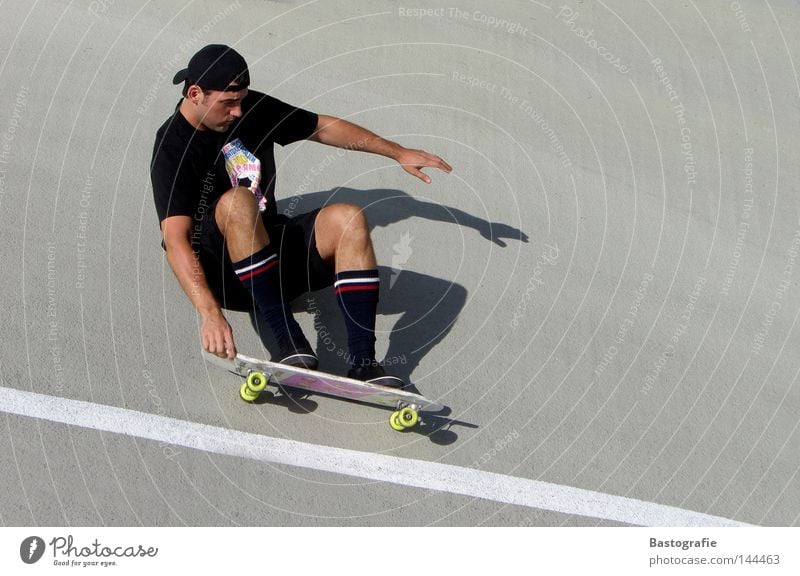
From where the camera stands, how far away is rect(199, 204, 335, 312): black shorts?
3.90m

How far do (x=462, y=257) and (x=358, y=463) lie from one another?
1.54 m

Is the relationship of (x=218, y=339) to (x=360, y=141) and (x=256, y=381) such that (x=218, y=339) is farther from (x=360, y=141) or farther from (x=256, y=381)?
(x=360, y=141)

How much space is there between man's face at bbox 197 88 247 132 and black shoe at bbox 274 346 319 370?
104 cm

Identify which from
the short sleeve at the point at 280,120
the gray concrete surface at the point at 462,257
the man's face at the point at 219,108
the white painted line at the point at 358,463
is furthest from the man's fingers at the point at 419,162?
the white painted line at the point at 358,463

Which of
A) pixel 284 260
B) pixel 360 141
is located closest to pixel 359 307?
pixel 284 260

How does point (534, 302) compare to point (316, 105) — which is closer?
point (534, 302)

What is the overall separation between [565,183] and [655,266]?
81 cm

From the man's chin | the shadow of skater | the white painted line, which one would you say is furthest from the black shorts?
the shadow of skater

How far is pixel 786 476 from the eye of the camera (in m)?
4.17

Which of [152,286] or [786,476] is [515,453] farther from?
[152,286]

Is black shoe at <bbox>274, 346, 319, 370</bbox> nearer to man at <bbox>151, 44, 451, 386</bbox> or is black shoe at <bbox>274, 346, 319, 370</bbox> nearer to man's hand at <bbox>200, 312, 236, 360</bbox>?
man at <bbox>151, 44, 451, 386</bbox>

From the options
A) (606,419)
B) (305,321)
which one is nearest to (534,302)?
(606,419)
